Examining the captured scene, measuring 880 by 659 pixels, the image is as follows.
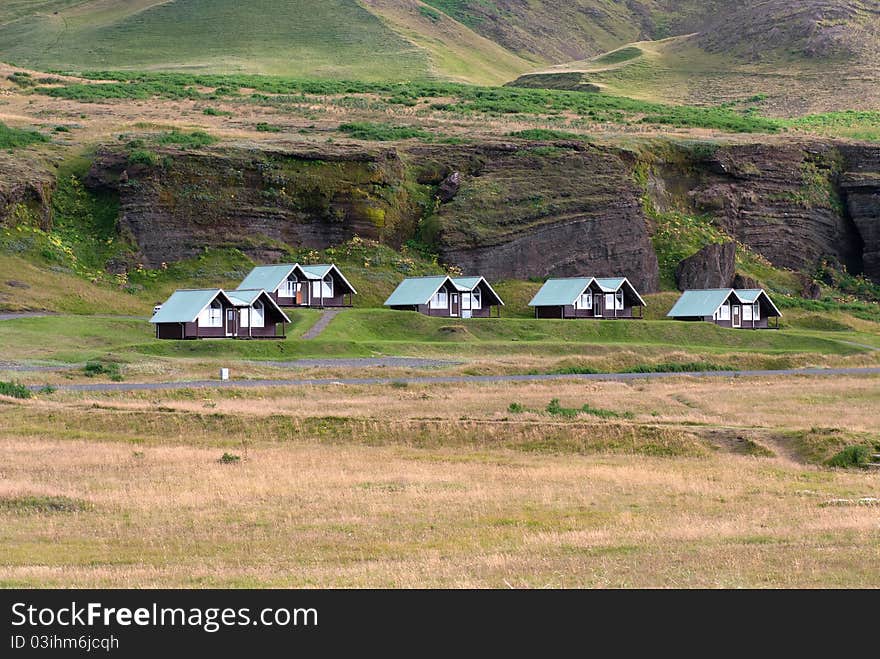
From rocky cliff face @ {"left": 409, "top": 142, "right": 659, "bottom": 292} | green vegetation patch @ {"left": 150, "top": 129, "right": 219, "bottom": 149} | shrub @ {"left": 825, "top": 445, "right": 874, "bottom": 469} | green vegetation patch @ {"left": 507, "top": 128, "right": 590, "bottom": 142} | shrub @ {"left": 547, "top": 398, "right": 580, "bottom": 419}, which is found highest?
green vegetation patch @ {"left": 507, "top": 128, "right": 590, "bottom": 142}

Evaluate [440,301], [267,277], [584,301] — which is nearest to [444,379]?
[440,301]

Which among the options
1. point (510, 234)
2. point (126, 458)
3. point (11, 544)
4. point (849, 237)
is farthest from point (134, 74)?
point (11, 544)

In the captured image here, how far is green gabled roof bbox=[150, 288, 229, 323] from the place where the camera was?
240 feet

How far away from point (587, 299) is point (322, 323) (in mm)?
22840

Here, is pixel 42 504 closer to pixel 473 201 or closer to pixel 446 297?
pixel 446 297

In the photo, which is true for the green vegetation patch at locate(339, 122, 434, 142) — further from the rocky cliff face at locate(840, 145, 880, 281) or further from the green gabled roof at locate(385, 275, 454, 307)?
the rocky cliff face at locate(840, 145, 880, 281)

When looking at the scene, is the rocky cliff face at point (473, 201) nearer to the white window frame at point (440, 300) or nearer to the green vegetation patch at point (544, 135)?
the green vegetation patch at point (544, 135)

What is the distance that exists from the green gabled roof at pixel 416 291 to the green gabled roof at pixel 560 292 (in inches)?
294

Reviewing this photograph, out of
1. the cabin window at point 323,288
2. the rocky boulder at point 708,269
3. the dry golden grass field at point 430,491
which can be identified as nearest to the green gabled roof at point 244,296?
the cabin window at point 323,288

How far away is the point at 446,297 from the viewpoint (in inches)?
3568

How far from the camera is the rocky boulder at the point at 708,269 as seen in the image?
336 feet

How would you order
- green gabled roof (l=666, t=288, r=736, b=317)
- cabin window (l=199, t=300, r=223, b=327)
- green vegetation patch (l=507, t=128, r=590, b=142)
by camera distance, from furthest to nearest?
green vegetation patch (l=507, t=128, r=590, b=142) < green gabled roof (l=666, t=288, r=736, b=317) < cabin window (l=199, t=300, r=223, b=327)

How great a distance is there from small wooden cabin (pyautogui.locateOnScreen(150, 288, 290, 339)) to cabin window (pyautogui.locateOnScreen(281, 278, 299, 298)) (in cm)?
862

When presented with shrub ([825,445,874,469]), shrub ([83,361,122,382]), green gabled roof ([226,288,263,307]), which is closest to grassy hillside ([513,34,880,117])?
green gabled roof ([226,288,263,307])
